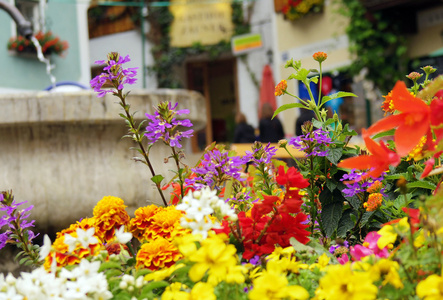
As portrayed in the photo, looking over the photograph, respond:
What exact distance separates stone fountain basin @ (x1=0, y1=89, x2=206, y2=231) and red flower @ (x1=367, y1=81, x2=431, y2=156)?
1.79m

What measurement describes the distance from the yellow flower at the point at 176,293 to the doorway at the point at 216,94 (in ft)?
41.0

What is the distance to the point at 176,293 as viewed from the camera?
0.83 m

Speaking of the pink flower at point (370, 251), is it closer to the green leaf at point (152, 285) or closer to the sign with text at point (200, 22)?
the green leaf at point (152, 285)

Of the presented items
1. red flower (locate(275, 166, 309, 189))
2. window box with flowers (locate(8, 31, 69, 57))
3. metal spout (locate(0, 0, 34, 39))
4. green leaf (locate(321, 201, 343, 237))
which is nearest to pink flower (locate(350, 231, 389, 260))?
red flower (locate(275, 166, 309, 189))

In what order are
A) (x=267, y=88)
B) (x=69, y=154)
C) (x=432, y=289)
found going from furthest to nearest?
(x=267, y=88)
(x=69, y=154)
(x=432, y=289)

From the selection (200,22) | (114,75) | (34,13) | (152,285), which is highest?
(200,22)

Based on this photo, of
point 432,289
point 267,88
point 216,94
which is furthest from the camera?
point 216,94

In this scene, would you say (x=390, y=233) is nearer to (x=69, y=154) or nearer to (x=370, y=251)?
(x=370, y=251)

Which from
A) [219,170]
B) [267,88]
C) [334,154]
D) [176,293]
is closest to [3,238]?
[219,170]

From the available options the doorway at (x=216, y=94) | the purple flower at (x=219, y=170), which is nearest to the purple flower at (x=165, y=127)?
the purple flower at (x=219, y=170)

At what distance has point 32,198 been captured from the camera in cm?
255

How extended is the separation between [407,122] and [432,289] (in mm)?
224

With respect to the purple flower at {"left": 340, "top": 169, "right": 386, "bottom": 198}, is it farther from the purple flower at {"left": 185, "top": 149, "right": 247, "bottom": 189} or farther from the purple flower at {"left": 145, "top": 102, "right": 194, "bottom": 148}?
the purple flower at {"left": 145, "top": 102, "right": 194, "bottom": 148}

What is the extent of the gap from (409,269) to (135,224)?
0.60 metres
